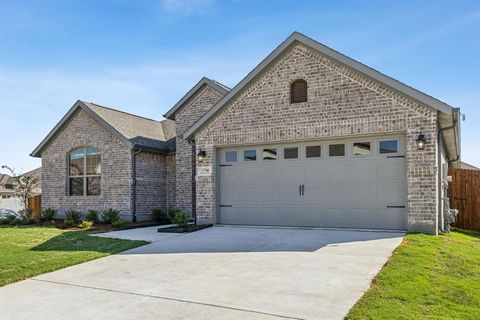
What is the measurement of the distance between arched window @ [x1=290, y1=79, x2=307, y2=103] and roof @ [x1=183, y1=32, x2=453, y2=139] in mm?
1012

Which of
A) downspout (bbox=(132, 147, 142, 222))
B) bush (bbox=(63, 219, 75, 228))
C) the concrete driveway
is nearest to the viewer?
the concrete driveway

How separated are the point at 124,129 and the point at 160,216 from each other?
411cm

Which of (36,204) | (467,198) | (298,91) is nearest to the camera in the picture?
(298,91)

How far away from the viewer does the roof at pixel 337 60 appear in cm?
981

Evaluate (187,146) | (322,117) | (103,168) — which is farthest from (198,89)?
(322,117)

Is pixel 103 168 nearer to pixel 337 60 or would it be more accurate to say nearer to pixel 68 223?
pixel 68 223

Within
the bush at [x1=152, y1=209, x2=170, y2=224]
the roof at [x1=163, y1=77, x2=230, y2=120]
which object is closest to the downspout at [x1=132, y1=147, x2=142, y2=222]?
the bush at [x1=152, y1=209, x2=170, y2=224]

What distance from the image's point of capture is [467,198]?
47.9 feet

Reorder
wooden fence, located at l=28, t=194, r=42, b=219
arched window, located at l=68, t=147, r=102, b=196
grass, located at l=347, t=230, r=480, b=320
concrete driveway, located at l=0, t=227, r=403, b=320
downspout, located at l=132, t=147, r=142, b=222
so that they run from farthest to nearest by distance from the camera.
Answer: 1. wooden fence, located at l=28, t=194, r=42, b=219
2. arched window, located at l=68, t=147, r=102, b=196
3. downspout, located at l=132, t=147, r=142, b=222
4. concrete driveway, located at l=0, t=227, r=403, b=320
5. grass, located at l=347, t=230, r=480, b=320

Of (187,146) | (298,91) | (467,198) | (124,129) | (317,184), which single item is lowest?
(467,198)

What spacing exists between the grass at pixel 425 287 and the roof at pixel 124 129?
38.7ft

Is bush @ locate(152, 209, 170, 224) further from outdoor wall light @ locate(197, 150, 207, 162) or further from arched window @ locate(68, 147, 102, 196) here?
outdoor wall light @ locate(197, 150, 207, 162)

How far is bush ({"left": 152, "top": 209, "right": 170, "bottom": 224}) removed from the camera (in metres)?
16.1

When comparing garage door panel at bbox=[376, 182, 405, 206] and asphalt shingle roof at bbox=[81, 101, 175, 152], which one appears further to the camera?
asphalt shingle roof at bbox=[81, 101, 175, 152]
